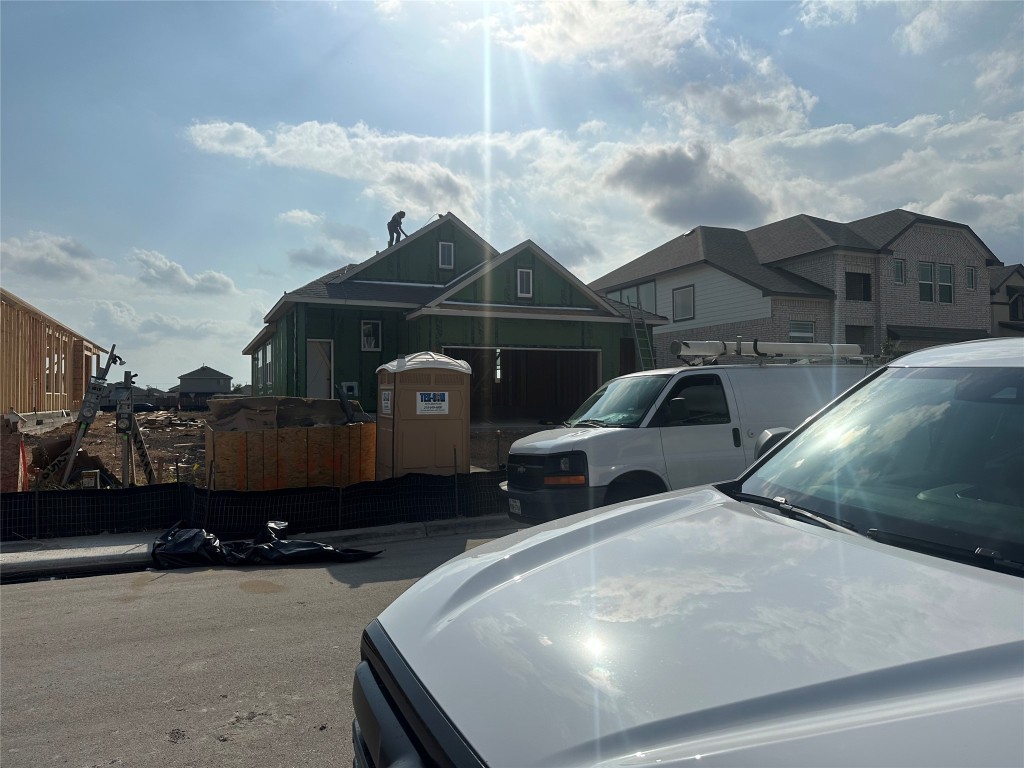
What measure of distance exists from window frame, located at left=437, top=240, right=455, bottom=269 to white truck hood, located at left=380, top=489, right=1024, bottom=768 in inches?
837

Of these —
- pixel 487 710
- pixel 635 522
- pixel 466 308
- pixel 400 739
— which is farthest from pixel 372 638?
pixel 466 308

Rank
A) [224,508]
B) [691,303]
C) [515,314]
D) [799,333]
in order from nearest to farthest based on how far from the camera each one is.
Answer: [224,508] < [515,314] < [799,333] < [691,303]

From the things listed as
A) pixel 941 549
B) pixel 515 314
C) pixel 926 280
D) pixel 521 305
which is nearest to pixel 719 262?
pixel 926 280

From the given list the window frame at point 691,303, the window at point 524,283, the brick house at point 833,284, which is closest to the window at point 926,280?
the brick house at point 833,284

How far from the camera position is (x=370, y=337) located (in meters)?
20.2

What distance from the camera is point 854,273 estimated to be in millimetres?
26812

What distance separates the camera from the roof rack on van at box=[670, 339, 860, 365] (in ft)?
29.2

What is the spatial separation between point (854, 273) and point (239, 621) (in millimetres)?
27132

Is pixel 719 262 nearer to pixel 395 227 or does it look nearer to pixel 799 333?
pixel 799 333

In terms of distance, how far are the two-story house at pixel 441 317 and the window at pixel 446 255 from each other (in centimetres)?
3

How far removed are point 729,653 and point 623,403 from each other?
261 inches

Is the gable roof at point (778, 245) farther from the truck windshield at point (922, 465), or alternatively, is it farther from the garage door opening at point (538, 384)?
the truck windshield at point (922, 465)

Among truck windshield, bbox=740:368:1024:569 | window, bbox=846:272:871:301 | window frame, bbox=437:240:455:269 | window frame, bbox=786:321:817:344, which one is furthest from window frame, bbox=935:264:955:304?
truck windshield, bbox=740:368:1024:569

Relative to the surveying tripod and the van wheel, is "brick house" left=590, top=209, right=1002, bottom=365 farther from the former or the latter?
the surveying tripod
